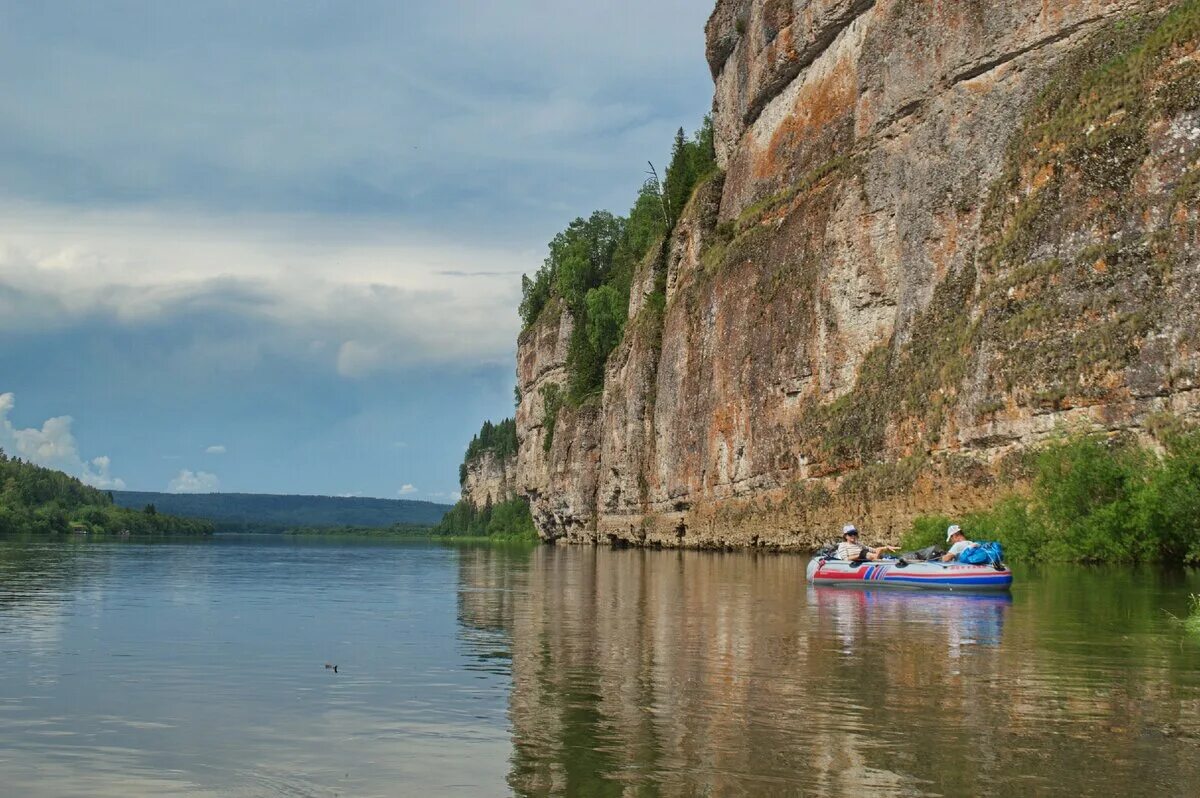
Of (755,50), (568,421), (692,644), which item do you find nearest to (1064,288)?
(692,644)

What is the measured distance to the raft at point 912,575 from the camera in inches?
1093

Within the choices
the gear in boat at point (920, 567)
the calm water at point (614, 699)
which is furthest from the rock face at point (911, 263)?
the calm water at point (614, 699)

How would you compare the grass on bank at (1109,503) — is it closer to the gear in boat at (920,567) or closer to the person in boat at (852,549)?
the gear in boat at (920,567)

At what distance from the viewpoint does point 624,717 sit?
1209cm

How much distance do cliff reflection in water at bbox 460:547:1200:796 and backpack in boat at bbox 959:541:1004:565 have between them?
2.50 m

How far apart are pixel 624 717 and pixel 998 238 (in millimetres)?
32369

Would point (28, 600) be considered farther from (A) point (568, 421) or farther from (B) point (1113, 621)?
(A) point (568, 421)

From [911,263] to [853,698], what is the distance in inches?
1433

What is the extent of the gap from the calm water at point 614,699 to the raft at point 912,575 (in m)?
1.32

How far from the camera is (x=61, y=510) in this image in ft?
502

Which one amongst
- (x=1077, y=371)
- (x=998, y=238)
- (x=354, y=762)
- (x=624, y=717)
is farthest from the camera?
(x=998, y=238)

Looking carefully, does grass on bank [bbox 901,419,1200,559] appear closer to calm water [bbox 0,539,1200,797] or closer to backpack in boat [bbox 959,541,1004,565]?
calm water [bbox 0,539,1200,797]

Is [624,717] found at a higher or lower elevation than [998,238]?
lower

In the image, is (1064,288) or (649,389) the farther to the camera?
(649,389)
